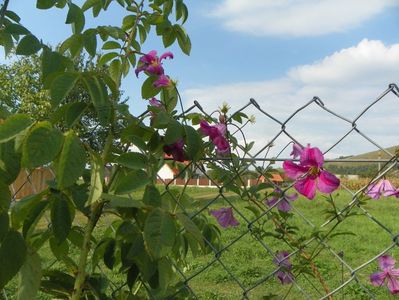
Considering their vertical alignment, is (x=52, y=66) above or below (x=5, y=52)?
below

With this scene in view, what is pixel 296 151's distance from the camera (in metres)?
0.87

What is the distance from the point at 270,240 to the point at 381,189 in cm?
458

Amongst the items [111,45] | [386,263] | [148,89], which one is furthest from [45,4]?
[386,263]

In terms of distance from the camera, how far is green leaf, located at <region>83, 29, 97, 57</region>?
113 cm

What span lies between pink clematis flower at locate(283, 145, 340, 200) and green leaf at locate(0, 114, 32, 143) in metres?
0.42

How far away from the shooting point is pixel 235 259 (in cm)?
502

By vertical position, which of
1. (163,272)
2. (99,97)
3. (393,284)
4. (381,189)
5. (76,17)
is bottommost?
(393,284)

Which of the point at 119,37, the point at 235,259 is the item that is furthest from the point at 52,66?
the point at 235,259

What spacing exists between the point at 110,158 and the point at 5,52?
54cm

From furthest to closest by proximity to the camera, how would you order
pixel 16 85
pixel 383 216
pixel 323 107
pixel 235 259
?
pixel 16 85 → pixel 383 216 → pixel 235 259 → pixel 323 107

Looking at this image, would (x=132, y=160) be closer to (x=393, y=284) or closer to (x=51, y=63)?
(x=51, y=63)

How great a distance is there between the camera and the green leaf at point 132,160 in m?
0.88

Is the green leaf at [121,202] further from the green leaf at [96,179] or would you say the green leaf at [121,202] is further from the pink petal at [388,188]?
the pink petal at [388,188]

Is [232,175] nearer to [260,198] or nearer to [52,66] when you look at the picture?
[260,198]
